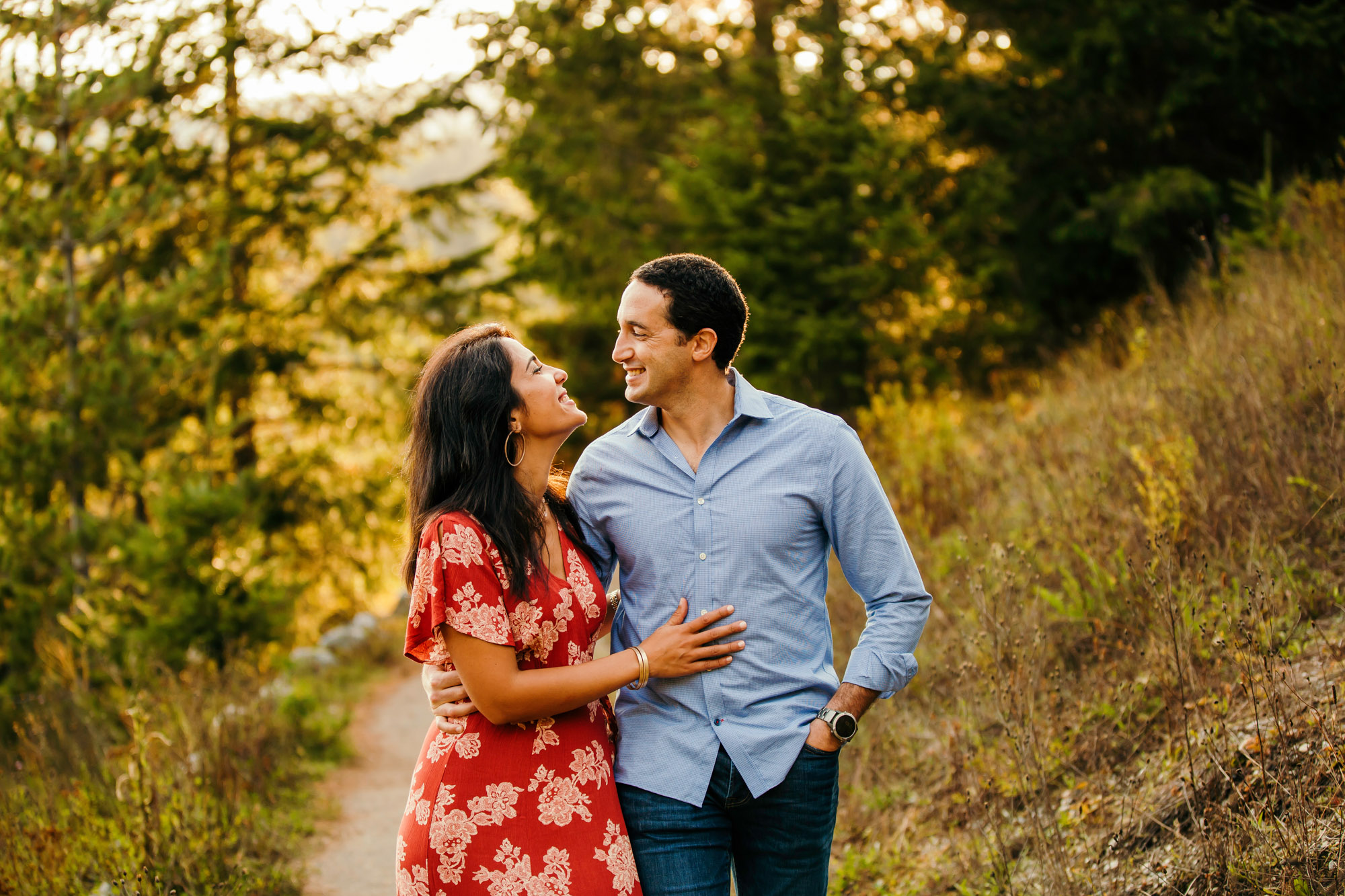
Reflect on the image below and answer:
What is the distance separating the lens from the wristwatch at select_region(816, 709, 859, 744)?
2.40 meters

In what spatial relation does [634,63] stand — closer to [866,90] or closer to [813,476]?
[866,90]

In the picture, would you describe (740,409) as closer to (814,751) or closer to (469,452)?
(469,452)

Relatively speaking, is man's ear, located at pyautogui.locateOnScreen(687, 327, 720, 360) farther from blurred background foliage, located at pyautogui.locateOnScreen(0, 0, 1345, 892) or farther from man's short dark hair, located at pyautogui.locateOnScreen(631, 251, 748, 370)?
blurred background foliage, located at pyautogui.locateOnScreen(0, 0, 1345, 892)

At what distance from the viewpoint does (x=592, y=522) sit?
2.71 metres

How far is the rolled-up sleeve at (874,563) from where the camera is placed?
247 cm

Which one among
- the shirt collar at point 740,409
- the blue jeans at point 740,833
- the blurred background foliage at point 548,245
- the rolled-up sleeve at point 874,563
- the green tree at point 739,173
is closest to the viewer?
the blue jeans at point 740,833

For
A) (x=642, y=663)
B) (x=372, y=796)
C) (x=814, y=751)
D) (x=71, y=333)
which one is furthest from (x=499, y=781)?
(x=71, y=333)

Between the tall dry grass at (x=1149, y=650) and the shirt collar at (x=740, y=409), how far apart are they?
104cm

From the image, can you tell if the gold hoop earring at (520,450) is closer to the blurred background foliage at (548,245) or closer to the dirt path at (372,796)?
the blurred background foliage at (548,245)

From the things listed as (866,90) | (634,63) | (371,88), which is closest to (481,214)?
(371,88)

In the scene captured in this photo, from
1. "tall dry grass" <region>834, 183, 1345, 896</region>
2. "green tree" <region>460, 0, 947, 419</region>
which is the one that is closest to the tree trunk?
"green tree" <region>460, 0, 947, 419</region>

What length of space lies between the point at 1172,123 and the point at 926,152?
2.93 m

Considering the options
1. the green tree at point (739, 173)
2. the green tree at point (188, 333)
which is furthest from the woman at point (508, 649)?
the green tree at point (739, 173)

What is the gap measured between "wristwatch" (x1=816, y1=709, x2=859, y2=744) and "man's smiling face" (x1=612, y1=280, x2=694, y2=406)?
0.96 metres
